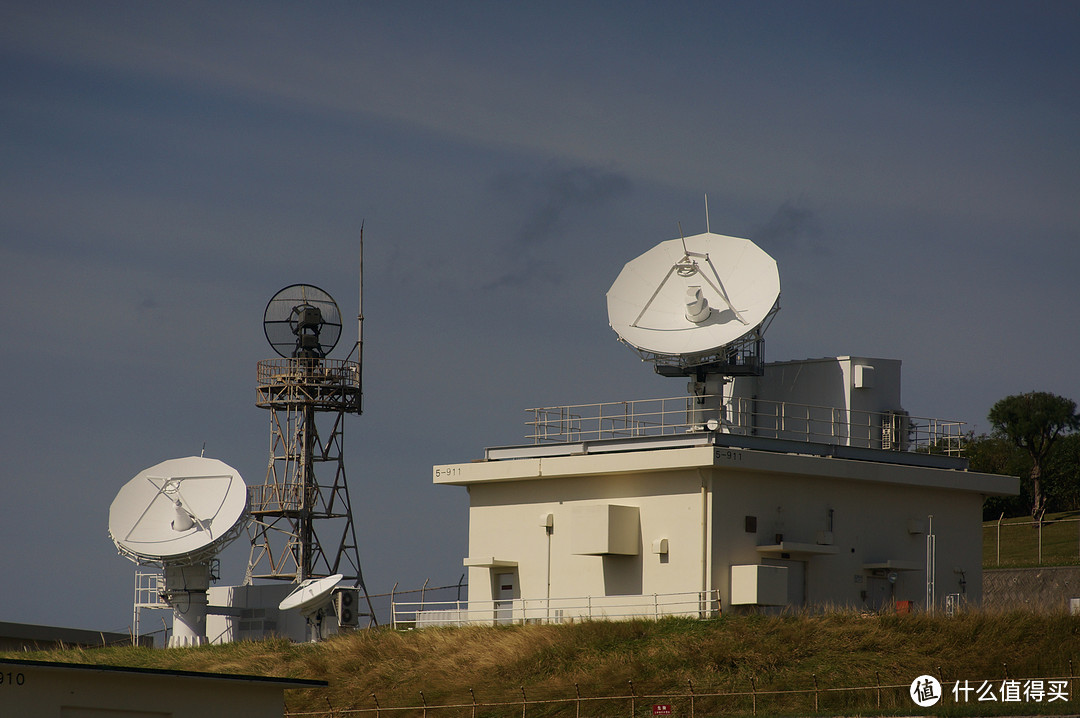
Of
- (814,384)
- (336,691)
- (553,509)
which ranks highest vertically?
(814,384)

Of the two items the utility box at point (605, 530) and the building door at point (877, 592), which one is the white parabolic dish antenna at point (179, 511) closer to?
the utility box at point (605, 530)

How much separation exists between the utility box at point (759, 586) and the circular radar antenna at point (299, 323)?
20.2 meters

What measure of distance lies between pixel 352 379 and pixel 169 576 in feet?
30.8

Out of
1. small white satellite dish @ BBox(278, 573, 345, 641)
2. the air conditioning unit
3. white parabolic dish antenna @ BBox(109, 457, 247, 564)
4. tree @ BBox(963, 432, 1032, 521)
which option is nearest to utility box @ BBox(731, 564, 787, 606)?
the air conditioning unit

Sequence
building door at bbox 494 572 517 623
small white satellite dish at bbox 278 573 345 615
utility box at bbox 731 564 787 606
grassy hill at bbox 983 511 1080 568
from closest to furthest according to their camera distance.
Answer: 1. utility box at bbox 731 564 787 606
2. building door at bbox 494 572 517 623
3. small white satellite dish at bbox 278 573 345 615
4. grassy hill at bbox 983 511 1080 568

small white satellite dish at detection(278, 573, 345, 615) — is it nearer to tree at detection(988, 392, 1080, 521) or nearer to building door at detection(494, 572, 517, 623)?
building door at detection(494, 572, 517, 623)

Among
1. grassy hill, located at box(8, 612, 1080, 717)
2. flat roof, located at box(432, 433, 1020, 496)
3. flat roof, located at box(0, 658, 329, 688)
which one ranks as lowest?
grassy hill, located at box(8, 612, 1080, 717)

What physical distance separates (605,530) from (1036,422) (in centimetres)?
4658

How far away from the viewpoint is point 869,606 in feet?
125

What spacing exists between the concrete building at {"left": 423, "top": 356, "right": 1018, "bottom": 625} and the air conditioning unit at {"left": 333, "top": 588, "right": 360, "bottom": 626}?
2536 millimetres

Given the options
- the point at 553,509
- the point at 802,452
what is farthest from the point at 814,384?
the point at 553,509

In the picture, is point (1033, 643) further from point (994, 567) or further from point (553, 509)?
point (994, 567)

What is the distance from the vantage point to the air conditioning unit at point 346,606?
40875mm

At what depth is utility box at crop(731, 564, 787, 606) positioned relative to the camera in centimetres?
3506
